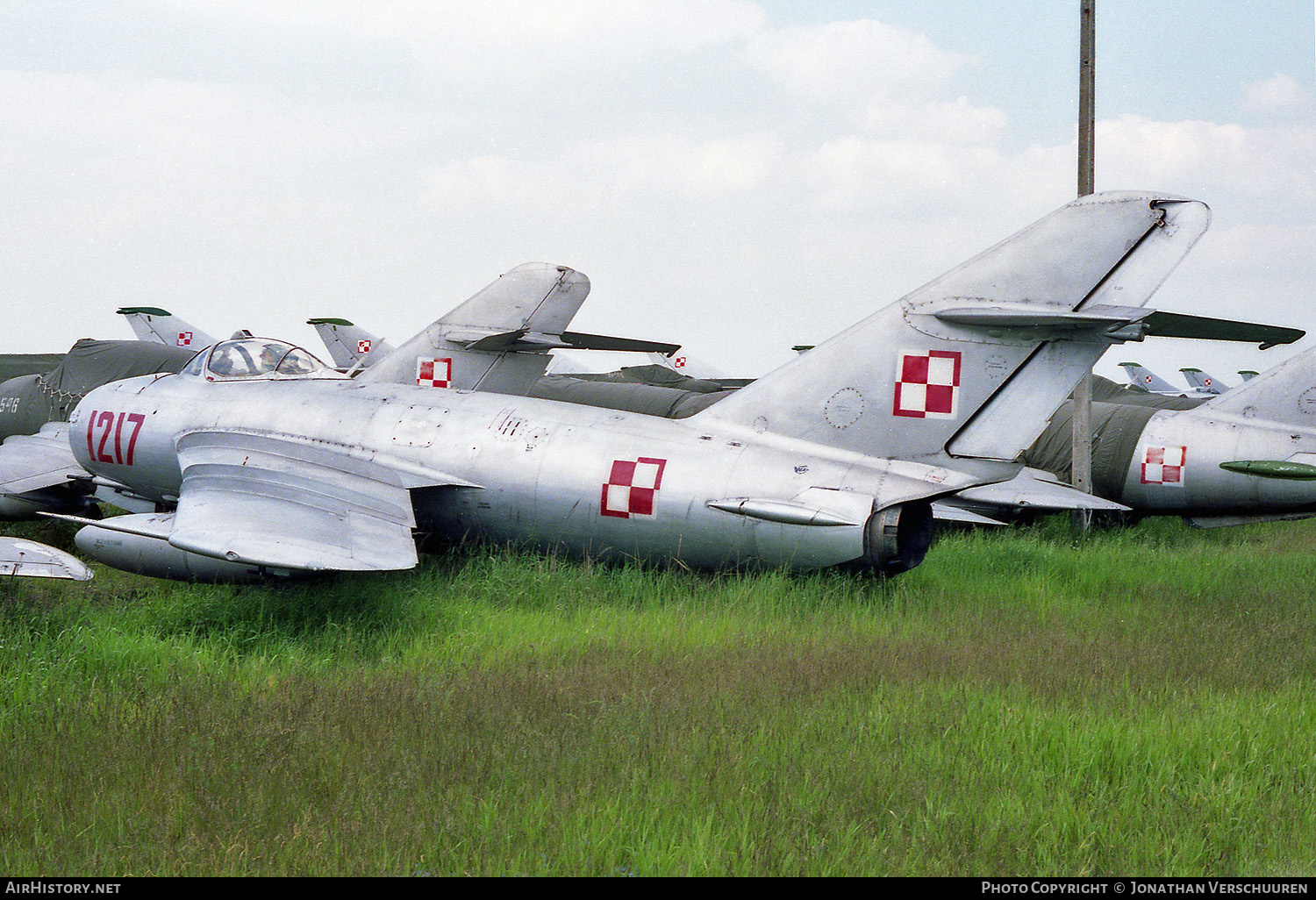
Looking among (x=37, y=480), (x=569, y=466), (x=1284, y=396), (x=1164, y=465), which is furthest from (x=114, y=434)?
(x=1284, y=396)

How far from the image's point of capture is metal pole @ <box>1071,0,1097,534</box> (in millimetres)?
14758

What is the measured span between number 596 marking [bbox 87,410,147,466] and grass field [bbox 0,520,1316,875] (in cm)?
319

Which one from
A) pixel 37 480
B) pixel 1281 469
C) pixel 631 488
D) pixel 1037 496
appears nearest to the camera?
pixel 631 488

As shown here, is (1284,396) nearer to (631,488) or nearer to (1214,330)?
(1214,330)

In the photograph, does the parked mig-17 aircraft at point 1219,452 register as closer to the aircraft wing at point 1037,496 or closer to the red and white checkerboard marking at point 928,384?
the aircraft wing at point 1037,496

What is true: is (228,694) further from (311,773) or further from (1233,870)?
(1233,870)

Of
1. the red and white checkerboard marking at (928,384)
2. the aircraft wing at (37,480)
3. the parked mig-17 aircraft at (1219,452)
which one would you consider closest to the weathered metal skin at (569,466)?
the red and white checkerboard marking at (928,384)

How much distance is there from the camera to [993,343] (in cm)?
880

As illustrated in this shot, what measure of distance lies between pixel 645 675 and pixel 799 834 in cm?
240

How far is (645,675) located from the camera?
21.0 ft

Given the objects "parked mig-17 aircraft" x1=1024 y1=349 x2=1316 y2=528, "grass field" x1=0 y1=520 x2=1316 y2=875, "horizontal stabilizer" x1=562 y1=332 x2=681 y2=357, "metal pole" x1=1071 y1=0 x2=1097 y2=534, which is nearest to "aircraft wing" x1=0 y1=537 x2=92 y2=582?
"grass field" x1=0 y1=520 x2=1316 y2=875

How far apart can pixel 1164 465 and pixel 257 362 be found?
12.1m

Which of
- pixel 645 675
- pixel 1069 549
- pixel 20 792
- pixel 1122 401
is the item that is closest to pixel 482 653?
pixel 645 675

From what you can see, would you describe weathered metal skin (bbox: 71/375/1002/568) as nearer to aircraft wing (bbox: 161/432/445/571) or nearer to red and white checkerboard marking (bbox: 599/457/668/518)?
red and white checkerboard marking (bbox: 599/457/668/518)
